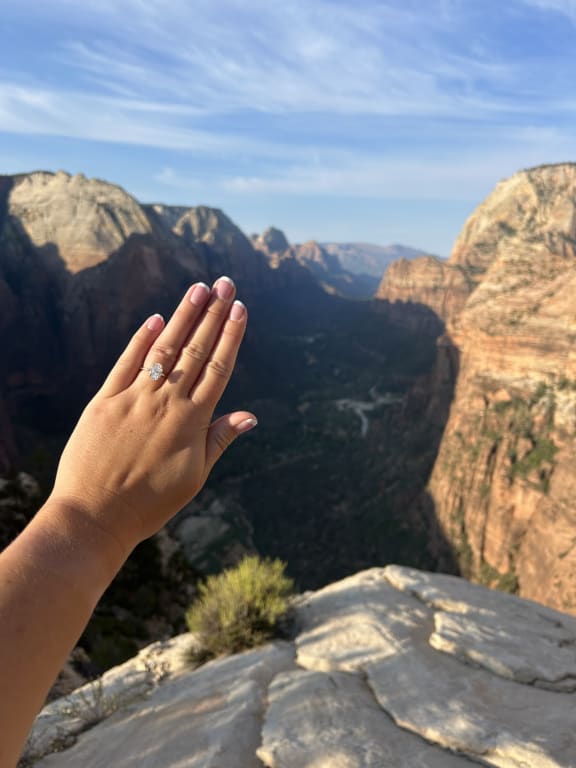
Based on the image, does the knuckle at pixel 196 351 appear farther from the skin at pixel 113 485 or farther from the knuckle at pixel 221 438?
the knuckle at pixel 221 438

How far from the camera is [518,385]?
49.3 meters

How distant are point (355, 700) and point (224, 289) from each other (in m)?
4.27

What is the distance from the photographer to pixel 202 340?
3039 mm

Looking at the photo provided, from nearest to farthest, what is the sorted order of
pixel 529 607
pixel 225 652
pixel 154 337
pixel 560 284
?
pixel 154 337 < pixel 225 652 < pixel 529 607 < pixel 560 284

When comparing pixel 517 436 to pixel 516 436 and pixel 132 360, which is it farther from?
pixel 132 360

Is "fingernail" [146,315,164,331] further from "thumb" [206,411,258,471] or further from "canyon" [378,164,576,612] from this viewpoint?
"canyon" [378,164,576,612]

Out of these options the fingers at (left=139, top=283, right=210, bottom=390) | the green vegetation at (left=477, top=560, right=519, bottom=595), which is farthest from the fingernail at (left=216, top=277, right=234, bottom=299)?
the green vegetation at (left=477, top=560, right=519, bottom=595)

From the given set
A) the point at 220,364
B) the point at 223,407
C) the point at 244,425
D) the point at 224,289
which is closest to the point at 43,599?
the point at 244,425

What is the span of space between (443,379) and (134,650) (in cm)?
6239

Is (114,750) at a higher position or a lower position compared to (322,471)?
higher

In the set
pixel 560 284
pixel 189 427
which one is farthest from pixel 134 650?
pixel 560 284

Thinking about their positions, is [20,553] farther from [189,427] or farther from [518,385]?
[518,385]

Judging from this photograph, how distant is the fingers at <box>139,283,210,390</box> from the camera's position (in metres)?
2.98

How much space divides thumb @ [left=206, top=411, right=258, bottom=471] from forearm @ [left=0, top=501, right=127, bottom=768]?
779 millimetres
